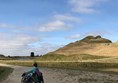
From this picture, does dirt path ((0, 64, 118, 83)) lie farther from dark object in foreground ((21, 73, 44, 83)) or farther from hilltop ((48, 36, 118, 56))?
hilltop ((48, 36, 118, 56))

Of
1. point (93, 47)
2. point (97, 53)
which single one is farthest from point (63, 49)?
point (97, 53)

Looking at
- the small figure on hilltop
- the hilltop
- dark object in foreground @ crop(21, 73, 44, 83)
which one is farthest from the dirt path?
the hilltop

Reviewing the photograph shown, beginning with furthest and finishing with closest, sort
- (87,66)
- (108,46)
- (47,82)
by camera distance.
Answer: (108,46) → (87,66) → (47,82)

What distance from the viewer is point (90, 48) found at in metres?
156

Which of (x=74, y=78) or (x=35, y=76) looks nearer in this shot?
(x=35, y=76)

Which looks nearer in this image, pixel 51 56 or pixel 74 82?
A: pixel 74 82

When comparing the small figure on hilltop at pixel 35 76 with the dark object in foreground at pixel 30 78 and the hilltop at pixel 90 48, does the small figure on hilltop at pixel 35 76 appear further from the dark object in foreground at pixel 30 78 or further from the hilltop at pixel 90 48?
the hilltop at pixel 90 48

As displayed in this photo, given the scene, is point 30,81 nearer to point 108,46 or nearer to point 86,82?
point 86,82

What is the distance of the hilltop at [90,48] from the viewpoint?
144075 millimetres

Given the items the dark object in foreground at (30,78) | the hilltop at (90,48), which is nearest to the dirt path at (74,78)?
the dark object in foreground at (30,78)

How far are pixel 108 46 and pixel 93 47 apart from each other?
360 inches

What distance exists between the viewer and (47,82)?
133ft

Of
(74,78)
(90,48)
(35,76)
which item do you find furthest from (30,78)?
→ (90,48)

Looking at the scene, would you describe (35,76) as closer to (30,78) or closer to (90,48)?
(30,78)
